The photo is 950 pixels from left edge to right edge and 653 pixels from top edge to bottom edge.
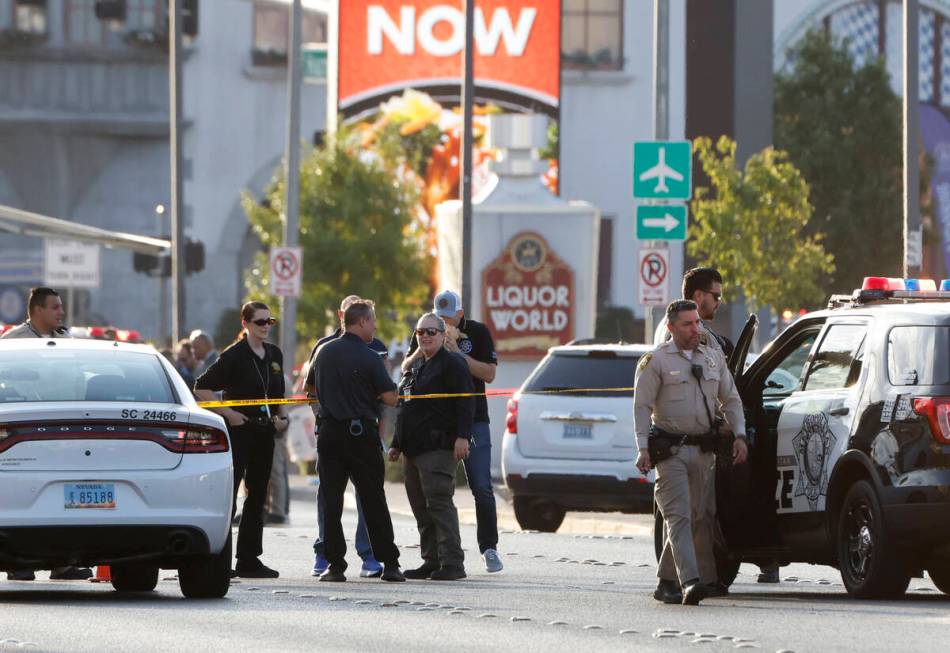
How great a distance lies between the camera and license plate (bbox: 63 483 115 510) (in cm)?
1364

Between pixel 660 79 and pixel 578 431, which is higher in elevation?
pixel 660 79

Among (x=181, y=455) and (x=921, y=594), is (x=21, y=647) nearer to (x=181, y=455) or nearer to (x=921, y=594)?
(x=181, y=455)

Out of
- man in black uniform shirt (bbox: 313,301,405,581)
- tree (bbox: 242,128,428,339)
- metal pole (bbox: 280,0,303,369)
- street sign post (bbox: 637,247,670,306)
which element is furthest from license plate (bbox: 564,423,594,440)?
tree (bbox: 242,128,428,339)

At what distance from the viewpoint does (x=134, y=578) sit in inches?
610

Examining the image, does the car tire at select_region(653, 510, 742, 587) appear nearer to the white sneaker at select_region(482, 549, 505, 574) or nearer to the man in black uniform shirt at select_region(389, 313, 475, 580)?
the man in black uniform shirt at select_region(389, 313, 475, 580)

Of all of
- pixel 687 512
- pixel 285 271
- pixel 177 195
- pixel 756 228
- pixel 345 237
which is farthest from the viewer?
pixel 345 237

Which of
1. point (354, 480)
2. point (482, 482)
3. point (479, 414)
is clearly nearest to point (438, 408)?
point (354, 480)

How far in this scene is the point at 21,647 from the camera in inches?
458

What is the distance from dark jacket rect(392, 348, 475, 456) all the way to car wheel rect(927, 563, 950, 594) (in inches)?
123

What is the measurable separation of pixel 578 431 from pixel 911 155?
8.62 metres

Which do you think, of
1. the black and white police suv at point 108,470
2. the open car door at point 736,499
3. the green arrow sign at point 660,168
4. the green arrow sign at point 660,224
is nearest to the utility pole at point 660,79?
the green arrow sign at point 660,168

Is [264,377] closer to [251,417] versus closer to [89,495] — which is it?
[251,417]

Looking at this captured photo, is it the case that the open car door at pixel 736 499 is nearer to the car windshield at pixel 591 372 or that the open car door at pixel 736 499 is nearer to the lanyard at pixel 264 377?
the lanyard at pixel 264 377

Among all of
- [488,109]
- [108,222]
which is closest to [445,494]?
[488,109]
